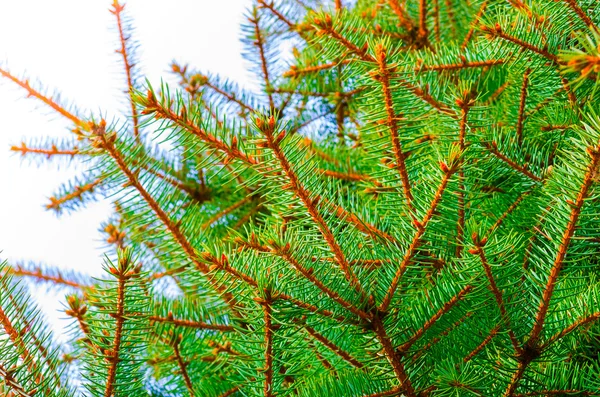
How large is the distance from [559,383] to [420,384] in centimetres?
14

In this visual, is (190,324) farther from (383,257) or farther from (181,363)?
(383,257)

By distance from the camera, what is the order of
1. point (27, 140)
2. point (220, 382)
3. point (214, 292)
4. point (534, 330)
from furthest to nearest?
point (27, 140) → point (220, 382) → point (214, 292) → point (534, 330)

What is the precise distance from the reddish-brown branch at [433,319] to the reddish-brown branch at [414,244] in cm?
5

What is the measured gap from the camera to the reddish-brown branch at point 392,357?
540 millimetres

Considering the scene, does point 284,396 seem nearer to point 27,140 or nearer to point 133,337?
point 133,337

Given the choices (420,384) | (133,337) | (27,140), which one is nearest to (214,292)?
(133,337)

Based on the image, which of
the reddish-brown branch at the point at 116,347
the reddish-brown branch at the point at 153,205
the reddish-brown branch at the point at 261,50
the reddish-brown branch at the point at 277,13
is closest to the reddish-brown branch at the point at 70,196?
the reddish-brown branch at the point at 261,50

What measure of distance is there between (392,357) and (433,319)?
6cm

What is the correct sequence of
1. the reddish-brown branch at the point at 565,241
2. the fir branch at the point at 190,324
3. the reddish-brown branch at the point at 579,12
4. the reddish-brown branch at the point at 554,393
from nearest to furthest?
the reddish-brown branch at the point at 565,241 < the reddish-brown branch at the point at 554,393 < the reddish-brown branch at the point at 579,12 < the fir branch at the point at 190,324

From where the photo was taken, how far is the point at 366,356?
0.60 metres

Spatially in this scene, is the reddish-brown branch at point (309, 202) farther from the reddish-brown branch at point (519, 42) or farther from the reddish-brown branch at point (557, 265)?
the reddish-brown branch at point (519, 42)

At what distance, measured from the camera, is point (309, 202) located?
0.53 m

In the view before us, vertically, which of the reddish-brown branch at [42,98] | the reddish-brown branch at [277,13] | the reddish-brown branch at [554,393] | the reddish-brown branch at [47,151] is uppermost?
the reddish-brown branch at [277,13]

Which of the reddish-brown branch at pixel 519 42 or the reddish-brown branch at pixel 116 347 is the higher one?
the reddish-brown branch at pixel 519 42
